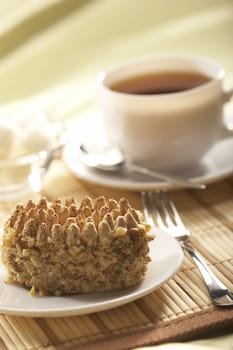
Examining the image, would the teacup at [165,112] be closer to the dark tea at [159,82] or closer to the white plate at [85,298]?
the dark tea at [159,82]

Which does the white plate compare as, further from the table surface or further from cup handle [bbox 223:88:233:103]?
the table surface

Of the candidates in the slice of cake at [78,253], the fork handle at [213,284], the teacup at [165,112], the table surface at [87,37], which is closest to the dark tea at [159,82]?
the teacup at [165,112]

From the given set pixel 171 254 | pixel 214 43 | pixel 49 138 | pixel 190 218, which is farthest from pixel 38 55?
pixel 171 254

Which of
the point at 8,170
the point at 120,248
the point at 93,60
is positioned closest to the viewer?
the point at 120,248

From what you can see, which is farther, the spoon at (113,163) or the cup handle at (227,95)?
the cup handle at (227,95)

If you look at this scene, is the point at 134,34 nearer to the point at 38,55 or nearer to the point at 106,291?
the point at 38,55

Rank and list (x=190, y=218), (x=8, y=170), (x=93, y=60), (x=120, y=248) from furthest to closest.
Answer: (x=93, y=60) → (x=8, y=170) → (x=190, y=218) → (x=120, y=248)

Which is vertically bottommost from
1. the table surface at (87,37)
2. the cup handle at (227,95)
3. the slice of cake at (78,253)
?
the table surface at (87,37)

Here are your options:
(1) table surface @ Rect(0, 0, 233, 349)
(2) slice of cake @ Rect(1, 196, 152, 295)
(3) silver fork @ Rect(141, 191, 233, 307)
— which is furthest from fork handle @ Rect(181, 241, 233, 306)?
(1) table surface @ Rect(0, 0, 233, 349)
